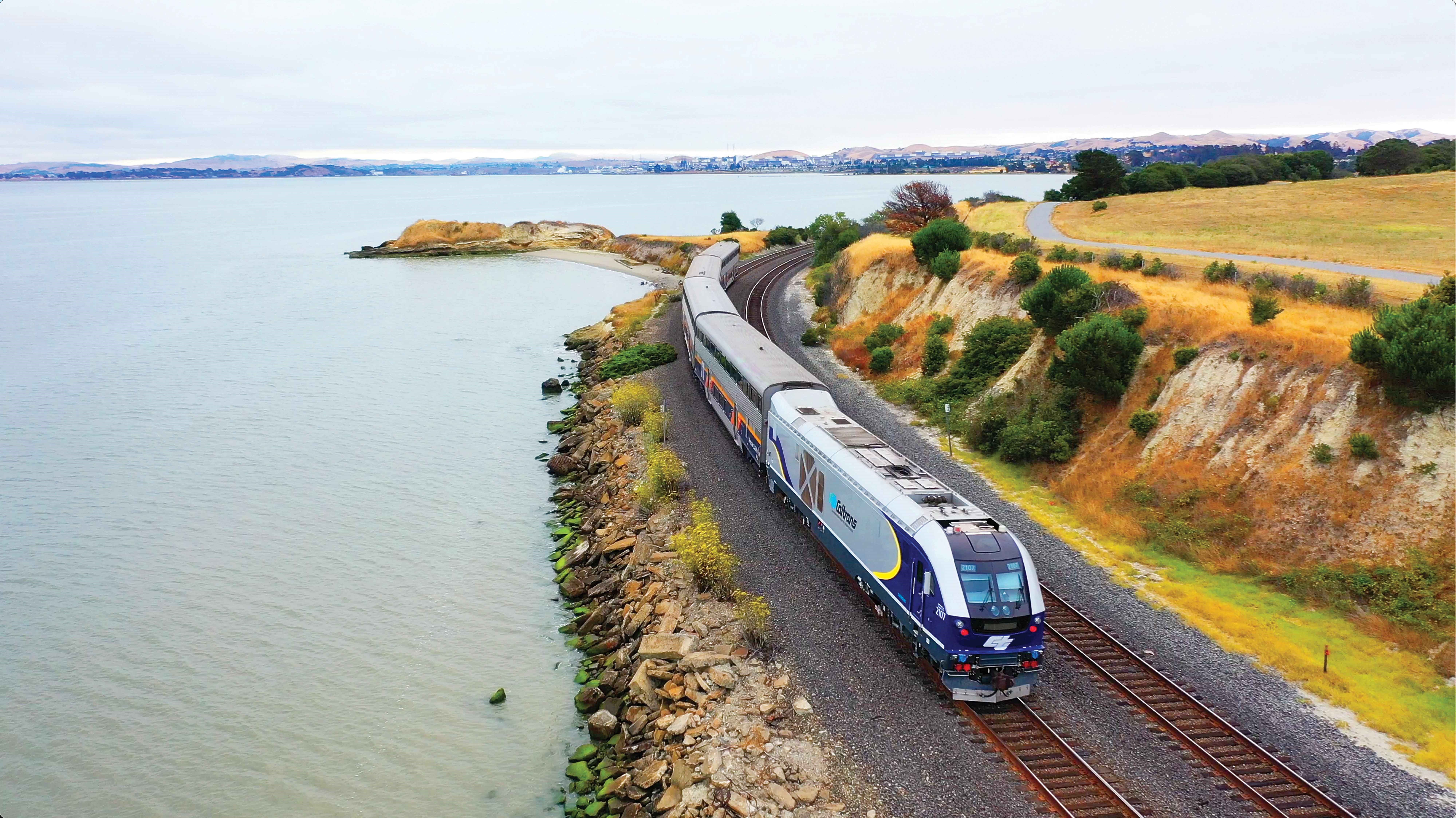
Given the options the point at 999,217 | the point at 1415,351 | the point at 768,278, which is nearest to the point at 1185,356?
the point at 1415,351

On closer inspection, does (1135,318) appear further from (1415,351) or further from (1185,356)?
(1415,351)

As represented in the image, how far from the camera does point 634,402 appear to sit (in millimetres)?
35531

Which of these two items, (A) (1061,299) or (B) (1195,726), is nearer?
(B) (1195,726)

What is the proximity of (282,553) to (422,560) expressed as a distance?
5.29m

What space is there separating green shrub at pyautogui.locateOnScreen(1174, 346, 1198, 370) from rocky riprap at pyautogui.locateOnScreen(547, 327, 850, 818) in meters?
17.2

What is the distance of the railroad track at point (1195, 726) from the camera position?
42.8 ft

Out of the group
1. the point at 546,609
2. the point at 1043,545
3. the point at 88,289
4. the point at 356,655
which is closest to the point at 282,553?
the point at 356,655

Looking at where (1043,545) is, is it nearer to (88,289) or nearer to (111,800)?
(111,800)

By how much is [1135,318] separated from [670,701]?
22.0 m

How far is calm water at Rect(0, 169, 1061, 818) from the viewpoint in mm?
18453

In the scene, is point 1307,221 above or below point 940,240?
above

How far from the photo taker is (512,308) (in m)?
80.1

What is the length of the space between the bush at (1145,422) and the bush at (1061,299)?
6263 mm

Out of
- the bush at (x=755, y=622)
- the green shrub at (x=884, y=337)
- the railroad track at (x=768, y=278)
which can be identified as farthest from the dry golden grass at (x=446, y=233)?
the bush at (x=755, y=622)
